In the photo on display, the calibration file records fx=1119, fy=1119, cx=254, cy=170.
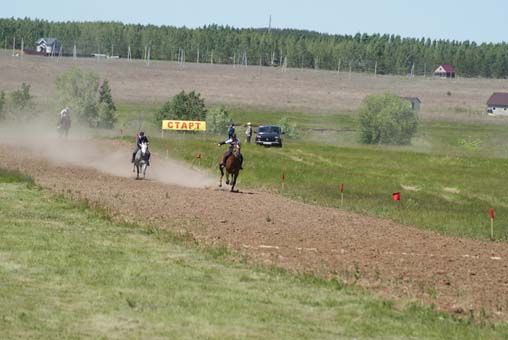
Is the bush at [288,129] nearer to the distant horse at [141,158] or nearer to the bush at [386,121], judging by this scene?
the bush at [386,121]

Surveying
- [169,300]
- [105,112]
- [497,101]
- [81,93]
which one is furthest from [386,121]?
[169,300]

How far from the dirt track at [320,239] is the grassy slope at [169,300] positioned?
1.43 metres

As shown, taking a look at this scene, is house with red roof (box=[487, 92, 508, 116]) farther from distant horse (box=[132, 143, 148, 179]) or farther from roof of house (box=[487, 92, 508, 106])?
distant horse (box=[132, 143, 148, 179])

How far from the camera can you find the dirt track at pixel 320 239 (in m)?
22.4

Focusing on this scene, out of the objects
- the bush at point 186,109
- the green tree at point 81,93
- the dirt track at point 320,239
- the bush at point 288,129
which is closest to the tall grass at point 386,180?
the dirt track at point 320,239

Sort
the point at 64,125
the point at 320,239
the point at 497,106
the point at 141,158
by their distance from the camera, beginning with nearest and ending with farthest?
the point at 320,239, the point at 141,158, the point at 64,125, the point at 497,106

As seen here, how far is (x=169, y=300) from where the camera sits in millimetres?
19281

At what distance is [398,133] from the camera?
114m

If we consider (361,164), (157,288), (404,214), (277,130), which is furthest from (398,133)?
(157,288)

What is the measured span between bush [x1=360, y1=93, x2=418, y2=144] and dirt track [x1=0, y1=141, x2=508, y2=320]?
67.5 metres

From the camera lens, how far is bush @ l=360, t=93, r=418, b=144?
113 meters

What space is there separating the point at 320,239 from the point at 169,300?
10221mm

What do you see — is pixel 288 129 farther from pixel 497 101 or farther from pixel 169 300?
pixel 497 101

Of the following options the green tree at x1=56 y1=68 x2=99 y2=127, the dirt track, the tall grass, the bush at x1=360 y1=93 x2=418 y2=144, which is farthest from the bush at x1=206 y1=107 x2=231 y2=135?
the dirt track
